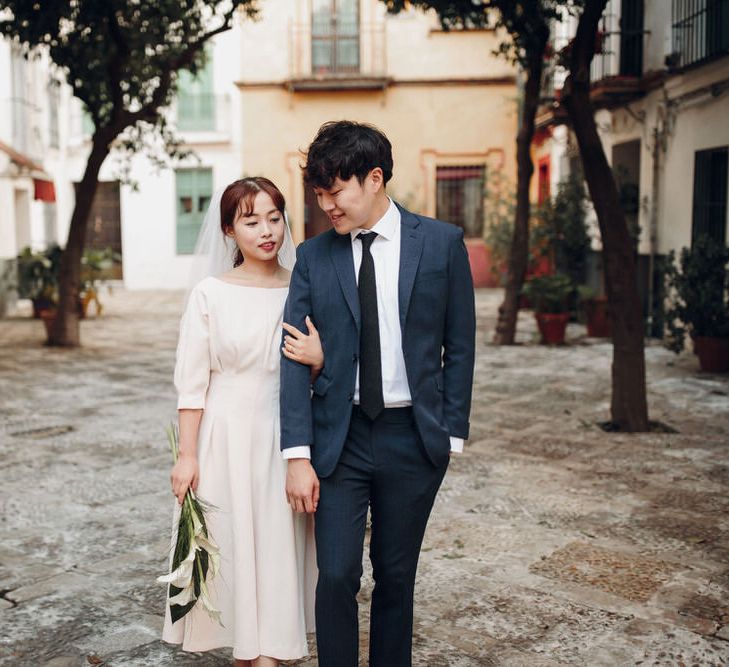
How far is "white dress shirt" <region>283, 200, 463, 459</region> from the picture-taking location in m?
2.77

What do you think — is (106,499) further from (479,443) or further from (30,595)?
(479,443)

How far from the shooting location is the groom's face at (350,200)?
2678mm

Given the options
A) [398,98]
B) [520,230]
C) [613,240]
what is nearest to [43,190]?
[398,98]

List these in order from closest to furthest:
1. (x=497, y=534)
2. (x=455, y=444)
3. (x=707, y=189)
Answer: (x=455, y=444)
(x=497, y=534)
(x=707, y=189)

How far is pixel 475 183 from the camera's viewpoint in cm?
2181

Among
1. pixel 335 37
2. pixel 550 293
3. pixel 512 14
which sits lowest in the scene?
pixel 550 293

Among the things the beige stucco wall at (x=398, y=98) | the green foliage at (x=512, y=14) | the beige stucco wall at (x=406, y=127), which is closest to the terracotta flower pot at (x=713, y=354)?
the green foliage at (x=512, y=14)

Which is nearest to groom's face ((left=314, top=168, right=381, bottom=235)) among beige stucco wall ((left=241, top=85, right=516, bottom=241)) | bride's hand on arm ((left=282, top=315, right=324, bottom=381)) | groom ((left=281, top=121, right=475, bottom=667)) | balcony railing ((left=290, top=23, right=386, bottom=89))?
→ groom ((left=281, top=121, right=475, bottom=667))

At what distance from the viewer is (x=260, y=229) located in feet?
9.84

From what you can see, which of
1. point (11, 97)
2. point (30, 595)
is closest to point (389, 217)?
point (30, 595)

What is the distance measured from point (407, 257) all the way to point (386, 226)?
0.38 feet

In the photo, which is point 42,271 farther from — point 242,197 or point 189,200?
point 242,197

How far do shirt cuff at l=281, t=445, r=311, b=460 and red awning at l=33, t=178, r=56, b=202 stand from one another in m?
16.2

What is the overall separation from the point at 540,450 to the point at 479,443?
462 millimetres
